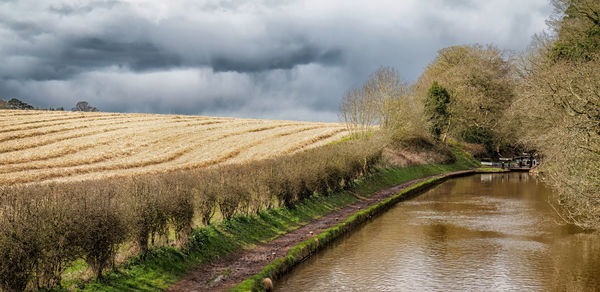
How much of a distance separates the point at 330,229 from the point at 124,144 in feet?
99.6

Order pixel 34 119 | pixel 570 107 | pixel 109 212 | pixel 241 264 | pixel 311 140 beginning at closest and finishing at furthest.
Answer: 1. pixel 109 212
2. pixel 241 264
3. pixel 570 107
4. pixel 311 140
5. pixel 34 119

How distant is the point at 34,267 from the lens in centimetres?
1007

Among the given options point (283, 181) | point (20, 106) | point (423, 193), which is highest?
point (20, 106)

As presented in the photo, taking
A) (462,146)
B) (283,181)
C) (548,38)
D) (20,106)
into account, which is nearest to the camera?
(283,181)

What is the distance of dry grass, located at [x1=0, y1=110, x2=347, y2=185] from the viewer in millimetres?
32500

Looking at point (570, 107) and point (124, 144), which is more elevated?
point (570, 107)

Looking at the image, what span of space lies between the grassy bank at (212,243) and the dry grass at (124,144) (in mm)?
12994

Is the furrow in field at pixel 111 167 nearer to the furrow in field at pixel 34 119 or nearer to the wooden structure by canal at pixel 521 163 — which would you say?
the furrow in field at pixel 34 119

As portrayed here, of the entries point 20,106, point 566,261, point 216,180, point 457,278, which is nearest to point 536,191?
point 566,261

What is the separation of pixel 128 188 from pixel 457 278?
10773 mm

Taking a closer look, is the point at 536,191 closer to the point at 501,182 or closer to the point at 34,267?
the point at 501,182

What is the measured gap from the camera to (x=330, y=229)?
19375 mm

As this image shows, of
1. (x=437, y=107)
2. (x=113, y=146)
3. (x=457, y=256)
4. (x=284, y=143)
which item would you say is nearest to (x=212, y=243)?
(x=457, y=256)

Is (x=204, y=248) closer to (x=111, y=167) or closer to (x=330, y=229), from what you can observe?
(x=330, y=229)
